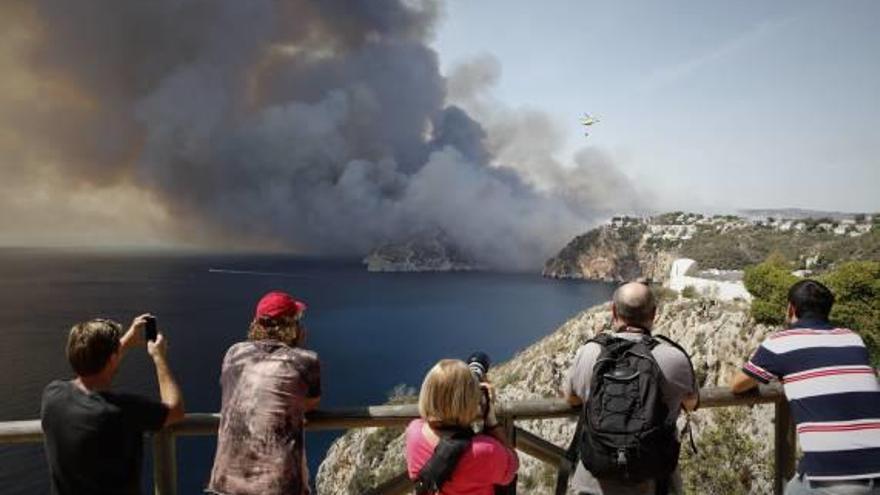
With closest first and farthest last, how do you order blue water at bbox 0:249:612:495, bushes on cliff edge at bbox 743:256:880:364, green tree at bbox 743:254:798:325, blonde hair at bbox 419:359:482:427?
blonde hair at bbox 419:359:482:427, bushes on cliff edge at bbox 743:256:880:364, green tree at bbox 743:254:798:325, blue water at bbox 0:249:612:495

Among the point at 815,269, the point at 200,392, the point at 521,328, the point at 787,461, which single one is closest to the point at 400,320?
the point at 521,328

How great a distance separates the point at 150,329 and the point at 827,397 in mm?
3630

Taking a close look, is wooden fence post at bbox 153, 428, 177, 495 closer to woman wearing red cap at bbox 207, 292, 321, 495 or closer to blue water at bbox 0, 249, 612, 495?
woman wearing red cap at bbox 207, 292, 321, 495

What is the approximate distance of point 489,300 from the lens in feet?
405

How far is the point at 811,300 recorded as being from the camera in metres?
3.38

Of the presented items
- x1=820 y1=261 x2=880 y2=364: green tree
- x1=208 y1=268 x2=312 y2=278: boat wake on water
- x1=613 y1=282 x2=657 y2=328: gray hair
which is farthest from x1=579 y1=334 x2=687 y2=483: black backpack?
x1=208 y1=268 x2=312 y2=278: boat wake on water

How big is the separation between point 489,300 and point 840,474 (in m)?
121

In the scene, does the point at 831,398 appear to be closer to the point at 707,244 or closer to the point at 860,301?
the point at 860,301

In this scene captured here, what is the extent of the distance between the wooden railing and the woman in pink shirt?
2.12 ft

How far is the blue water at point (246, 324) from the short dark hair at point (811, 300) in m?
36.8

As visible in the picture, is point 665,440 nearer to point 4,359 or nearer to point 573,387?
point 573,387

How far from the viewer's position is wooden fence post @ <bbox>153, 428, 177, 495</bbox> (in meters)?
3.39

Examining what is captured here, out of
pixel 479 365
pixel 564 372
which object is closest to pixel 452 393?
pixel 479 365

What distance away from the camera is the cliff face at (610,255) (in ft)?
516
